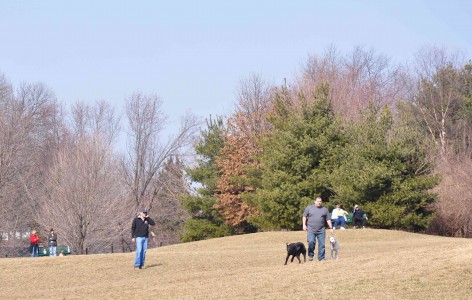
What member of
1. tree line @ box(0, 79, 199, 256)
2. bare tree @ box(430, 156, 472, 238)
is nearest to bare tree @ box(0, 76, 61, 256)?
tree line @ box(0, 79, 199, 256)

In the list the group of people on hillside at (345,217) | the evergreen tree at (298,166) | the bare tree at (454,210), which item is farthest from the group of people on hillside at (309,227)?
the bare tree at (454,210)

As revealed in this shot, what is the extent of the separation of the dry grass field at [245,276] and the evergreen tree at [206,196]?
4068 cm

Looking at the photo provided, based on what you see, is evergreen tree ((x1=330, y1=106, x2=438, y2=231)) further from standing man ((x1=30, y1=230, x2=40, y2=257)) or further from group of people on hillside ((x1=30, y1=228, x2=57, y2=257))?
standing man ((x1=30, y1=230, x2=40, y2=257))

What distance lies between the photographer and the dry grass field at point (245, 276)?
58.2 feet

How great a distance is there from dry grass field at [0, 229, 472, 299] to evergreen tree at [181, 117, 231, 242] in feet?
133

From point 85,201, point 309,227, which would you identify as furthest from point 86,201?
point 309,227

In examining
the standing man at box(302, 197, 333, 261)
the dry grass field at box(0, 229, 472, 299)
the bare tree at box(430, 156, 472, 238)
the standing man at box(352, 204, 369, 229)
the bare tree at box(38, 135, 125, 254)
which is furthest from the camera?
the bare tree at box(38, 135, 125, 254)

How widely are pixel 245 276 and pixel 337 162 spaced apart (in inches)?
1353

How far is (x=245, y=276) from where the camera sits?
73.4 ft

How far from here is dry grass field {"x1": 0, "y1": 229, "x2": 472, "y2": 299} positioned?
17.7m

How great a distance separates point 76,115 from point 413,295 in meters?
88.6

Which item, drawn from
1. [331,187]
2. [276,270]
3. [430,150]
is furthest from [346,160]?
[276,270]

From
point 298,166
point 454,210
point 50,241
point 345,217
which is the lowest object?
point 50,241

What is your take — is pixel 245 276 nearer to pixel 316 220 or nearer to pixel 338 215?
pixel 316 220
